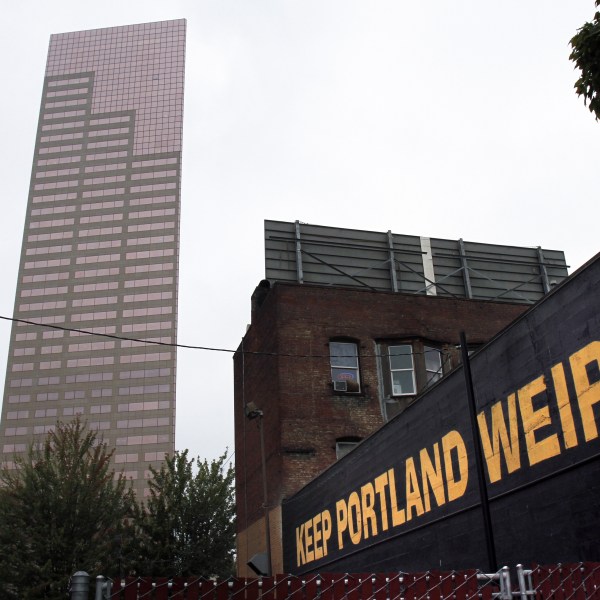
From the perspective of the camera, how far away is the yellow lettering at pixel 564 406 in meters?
11.2

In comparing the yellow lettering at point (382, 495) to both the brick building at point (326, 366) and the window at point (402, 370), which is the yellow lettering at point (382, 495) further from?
the window at point (402, 370)

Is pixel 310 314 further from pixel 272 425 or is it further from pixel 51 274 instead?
pixel 51 274

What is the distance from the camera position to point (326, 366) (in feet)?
92.3

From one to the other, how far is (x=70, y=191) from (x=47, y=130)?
16556 mm

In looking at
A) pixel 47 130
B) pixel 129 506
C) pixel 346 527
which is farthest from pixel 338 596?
pixel 47 130

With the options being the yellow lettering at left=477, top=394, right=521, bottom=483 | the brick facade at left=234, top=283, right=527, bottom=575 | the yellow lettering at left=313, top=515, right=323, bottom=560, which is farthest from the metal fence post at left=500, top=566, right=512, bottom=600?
the brick facade at left=234, top=283, right=527, bottom=575

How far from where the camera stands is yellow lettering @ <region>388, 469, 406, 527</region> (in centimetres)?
1670

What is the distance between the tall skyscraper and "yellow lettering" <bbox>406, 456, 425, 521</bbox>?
4168 inches

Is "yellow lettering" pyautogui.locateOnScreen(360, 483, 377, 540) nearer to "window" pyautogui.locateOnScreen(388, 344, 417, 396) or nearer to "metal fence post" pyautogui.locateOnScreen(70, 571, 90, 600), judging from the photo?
"window" pyautogui.locateOnScreen(388, 344, 417, 396)

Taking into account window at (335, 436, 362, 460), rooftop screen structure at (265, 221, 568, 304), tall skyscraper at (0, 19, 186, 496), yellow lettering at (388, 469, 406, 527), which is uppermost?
tall skyscraper at (0, 19, 186, 496)

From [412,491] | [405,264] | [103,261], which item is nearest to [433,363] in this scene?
[405,264]

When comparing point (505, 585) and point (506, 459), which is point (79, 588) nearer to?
point (505, 585)

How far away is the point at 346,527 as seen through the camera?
64.8 feet

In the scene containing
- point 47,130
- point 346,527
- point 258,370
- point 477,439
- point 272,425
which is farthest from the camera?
point 47,130
